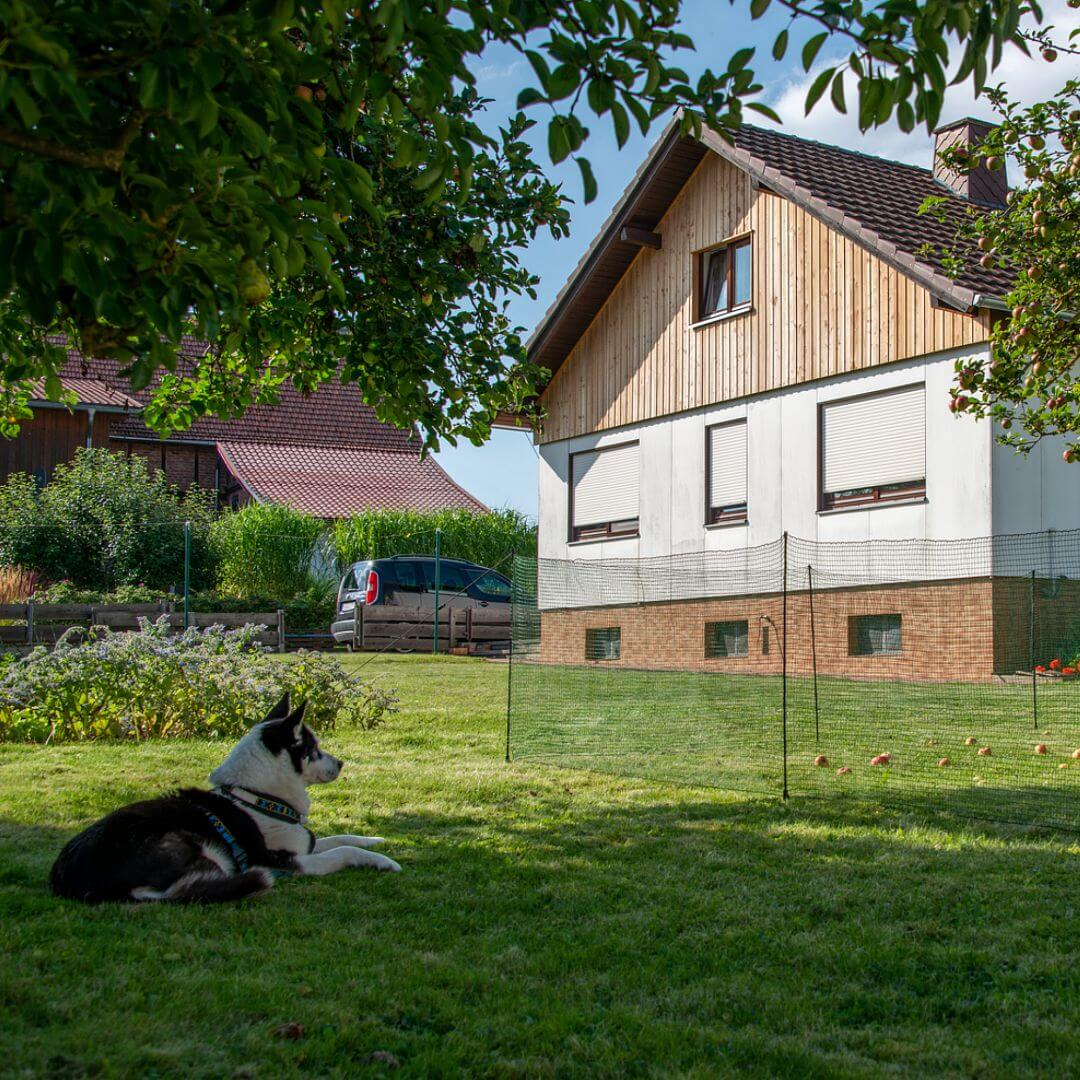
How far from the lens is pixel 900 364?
16922 mm

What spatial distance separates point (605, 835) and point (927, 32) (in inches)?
185

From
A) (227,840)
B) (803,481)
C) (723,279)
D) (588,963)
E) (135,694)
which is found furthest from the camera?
(723,279)

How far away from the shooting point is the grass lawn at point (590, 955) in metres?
3.58

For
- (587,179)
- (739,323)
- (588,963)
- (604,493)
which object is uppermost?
(739,323)

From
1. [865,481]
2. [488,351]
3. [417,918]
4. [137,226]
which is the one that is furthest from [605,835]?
[865,481]

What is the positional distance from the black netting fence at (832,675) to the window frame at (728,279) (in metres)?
4.10

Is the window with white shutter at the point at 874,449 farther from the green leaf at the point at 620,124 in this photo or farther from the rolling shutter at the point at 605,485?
the green leaf at the point at 620,124

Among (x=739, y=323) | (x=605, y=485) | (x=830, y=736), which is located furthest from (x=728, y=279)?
(x=830, y=736)

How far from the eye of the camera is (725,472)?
1969cm

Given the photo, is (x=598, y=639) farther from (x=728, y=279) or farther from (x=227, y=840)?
(x=227, y=840)

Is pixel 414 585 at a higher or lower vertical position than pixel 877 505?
lower

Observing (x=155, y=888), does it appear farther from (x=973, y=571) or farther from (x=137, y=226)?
(x=973, y=571)

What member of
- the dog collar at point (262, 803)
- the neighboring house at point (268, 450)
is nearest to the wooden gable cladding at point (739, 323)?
the dog collar at point (262, 803)

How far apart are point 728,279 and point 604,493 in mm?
4458
